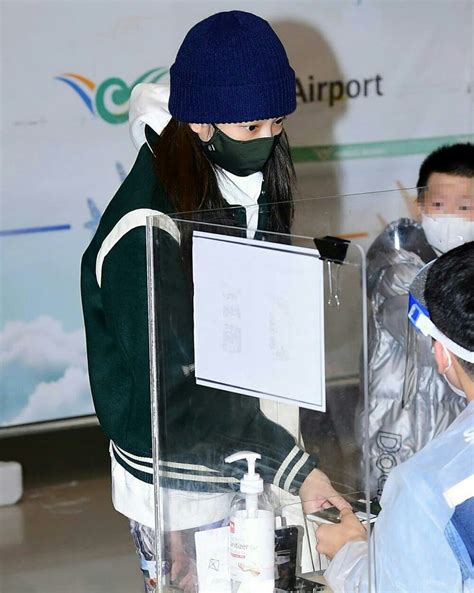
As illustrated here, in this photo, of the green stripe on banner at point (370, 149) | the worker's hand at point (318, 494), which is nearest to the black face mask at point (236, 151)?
the worker's hand at point (318, 494)

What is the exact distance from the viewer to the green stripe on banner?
3705mm

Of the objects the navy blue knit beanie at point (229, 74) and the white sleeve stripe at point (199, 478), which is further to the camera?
the navy blue knit beanie at point (229, 74)

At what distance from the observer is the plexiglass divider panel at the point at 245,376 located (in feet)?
4.59

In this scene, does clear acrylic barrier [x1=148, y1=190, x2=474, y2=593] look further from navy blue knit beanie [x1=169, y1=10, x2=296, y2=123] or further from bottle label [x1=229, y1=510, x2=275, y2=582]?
navy blue knit beanie [x1=169, y1=10, x2=296, y2=123]

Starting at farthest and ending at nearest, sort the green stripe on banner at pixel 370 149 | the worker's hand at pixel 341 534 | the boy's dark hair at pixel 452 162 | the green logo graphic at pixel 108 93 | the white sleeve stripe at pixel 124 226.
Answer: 1. the green stripe on banner at pixel 370 149
2. the green logo graphic at pixel 108 93
3. the boy's dark hair at pixel 452 162
4. the white sleeve stripe at pixel 124 226
5. the worker's hand at pixel 341 534

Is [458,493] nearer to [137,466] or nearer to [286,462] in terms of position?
[286,462]

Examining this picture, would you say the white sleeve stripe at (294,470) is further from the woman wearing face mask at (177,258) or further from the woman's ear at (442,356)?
the woman's ear at (442,356)

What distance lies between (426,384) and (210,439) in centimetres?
68

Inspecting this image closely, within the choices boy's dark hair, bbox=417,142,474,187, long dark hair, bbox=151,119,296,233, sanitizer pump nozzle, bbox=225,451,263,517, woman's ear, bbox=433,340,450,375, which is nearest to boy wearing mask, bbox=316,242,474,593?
woman's ear, bbox=433,340,450,375

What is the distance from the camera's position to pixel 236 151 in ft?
5.74

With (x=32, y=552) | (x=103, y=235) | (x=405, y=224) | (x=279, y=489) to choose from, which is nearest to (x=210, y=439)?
(x=279, y=489)

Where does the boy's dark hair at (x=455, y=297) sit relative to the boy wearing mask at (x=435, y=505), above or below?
above

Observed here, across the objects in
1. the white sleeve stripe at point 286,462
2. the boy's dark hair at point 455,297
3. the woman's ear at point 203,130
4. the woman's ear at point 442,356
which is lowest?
the white sleeve stripe at point 286,462

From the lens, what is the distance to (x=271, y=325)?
145 cm
